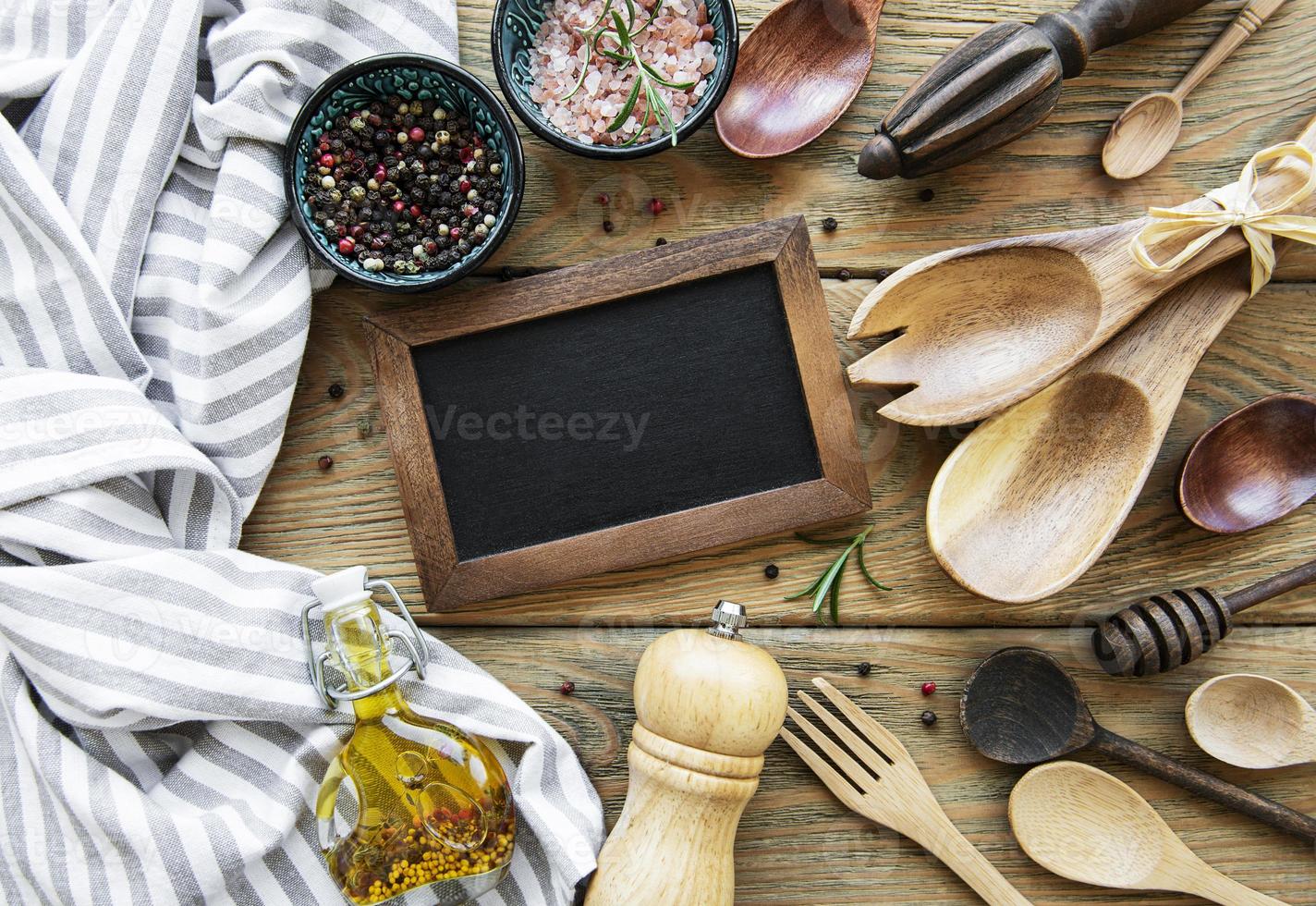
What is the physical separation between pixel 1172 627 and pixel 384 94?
3.98ft

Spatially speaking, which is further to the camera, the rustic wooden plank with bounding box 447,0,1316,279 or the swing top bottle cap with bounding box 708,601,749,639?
the rustic wooden plank with bounding box 447,0,1316,279

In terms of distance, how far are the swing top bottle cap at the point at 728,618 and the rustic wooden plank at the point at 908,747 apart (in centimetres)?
15

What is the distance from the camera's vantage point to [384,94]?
3.42ft

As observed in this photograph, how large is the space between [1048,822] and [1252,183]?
0.87m

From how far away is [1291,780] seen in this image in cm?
116

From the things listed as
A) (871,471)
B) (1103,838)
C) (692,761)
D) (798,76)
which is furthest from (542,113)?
(1103,838)

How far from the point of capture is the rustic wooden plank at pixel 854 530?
1.13 metres

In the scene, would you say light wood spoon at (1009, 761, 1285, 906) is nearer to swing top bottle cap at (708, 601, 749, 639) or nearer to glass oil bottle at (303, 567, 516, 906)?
swing top bottle cap at (708, 601, 749, 639)

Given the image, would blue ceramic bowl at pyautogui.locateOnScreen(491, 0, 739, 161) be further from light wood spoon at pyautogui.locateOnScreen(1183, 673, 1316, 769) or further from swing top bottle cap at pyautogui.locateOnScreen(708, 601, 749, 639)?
light wood spoon at pyautogui.locateOnScreen(1183, 673, 1316, 769)

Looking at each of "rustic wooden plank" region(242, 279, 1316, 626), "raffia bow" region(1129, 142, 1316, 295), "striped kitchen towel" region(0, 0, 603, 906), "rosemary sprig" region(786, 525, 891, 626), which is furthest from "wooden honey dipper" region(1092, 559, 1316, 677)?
"striped kitchen towel" region(0, 0, 603, 906)

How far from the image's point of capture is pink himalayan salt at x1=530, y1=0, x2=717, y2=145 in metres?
1.04

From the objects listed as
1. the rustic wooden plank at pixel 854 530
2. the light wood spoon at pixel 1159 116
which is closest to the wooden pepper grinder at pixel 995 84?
the light wood spoon at pixel 1159 116

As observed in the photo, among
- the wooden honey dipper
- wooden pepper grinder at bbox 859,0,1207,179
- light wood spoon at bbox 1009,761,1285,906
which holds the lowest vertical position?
light wood spoon at bbox 1009,761,1285,906

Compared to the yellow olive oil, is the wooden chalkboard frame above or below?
above
